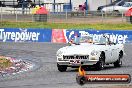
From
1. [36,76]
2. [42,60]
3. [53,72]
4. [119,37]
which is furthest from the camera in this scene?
[119,37]

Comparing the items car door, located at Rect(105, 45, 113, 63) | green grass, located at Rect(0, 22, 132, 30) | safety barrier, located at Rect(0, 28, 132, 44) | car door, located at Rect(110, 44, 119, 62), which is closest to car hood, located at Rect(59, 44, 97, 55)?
car door, located at Rect(105, 45, 113, 63)

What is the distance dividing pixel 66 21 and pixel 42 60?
2280 centimetres

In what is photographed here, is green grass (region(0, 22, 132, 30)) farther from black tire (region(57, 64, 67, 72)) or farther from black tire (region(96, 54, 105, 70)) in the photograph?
black tire (region(57, 64, 67, 72))

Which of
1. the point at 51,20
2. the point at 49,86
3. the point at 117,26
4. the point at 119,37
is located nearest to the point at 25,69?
the point at 49,86

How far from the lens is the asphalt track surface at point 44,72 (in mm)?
19422

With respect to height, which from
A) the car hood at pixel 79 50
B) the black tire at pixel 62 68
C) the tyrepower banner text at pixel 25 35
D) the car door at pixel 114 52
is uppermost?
the car hood at pixel 79 50

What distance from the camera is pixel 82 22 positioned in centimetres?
5269

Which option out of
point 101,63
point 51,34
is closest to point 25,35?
point 51,34

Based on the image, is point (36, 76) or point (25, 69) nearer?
point (36, 76)

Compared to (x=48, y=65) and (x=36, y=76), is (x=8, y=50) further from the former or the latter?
(x=36, y=76)

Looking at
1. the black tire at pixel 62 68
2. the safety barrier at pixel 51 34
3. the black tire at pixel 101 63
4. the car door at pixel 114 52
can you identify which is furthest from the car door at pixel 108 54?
the safety barrier at pixel 51 34

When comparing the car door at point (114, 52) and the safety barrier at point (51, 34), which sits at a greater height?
the car door at point (114, 52)

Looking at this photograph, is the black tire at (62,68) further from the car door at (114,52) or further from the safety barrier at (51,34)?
the safety barrier at (51,34)

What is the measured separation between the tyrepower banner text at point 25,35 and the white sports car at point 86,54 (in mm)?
18126
